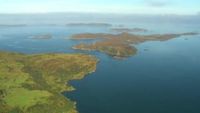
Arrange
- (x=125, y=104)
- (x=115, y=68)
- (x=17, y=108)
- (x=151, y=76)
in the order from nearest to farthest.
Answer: (x=17, y=108) → (x=125, y=104) → (x=151, y=76) → (x=115, y=68)

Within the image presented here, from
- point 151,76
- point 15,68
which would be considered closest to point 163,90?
point 151,76

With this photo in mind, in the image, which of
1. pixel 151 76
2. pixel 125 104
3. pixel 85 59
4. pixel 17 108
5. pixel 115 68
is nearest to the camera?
pixel 17 108

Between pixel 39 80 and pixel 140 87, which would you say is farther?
pixel 39 80

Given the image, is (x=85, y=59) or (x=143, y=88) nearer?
(x=143, y=88)

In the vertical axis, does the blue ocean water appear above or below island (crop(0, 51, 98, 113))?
below

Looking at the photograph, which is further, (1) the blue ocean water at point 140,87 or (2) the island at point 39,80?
(1) the blue ocean water at point 140,87

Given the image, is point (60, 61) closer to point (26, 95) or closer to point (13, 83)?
point (13, 83)

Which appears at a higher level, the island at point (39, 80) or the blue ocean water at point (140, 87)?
the island at point (39, 80)

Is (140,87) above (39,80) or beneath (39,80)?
beneath
